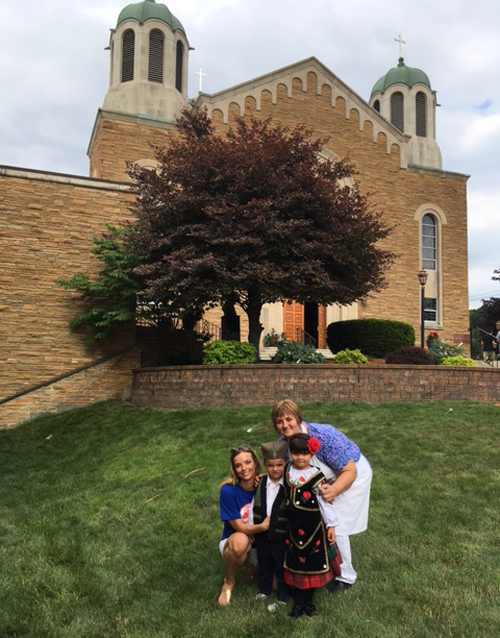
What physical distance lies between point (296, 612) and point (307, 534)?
0.57 meters

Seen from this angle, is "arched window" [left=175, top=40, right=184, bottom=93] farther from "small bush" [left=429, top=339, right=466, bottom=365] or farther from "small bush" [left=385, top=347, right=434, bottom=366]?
"small bush" [left=385, top=347, right=434, bottom=366]

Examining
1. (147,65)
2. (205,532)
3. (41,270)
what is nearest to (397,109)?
(147,65)

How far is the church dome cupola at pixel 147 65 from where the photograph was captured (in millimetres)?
19562

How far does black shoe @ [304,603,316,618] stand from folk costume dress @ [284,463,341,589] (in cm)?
17

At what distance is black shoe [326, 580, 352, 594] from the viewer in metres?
4.12

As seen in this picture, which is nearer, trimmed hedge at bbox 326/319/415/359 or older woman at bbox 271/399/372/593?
older woman at bbox 271/399/372/593

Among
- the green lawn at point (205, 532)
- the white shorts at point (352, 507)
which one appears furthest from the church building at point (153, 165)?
the white shorts at point (352, 507)

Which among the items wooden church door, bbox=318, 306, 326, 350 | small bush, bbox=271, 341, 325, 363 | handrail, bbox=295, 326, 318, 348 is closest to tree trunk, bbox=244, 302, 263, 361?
small bush, bbox=271, 341, 325, 363

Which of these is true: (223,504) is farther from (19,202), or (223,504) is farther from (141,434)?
(19,202)

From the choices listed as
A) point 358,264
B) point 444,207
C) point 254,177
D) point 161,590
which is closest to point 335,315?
point 444,207

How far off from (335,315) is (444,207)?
6903 millimetres

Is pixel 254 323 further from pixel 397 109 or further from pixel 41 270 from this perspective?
pixel 397 109

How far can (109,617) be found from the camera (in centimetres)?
412

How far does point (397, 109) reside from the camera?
81.4 ft
